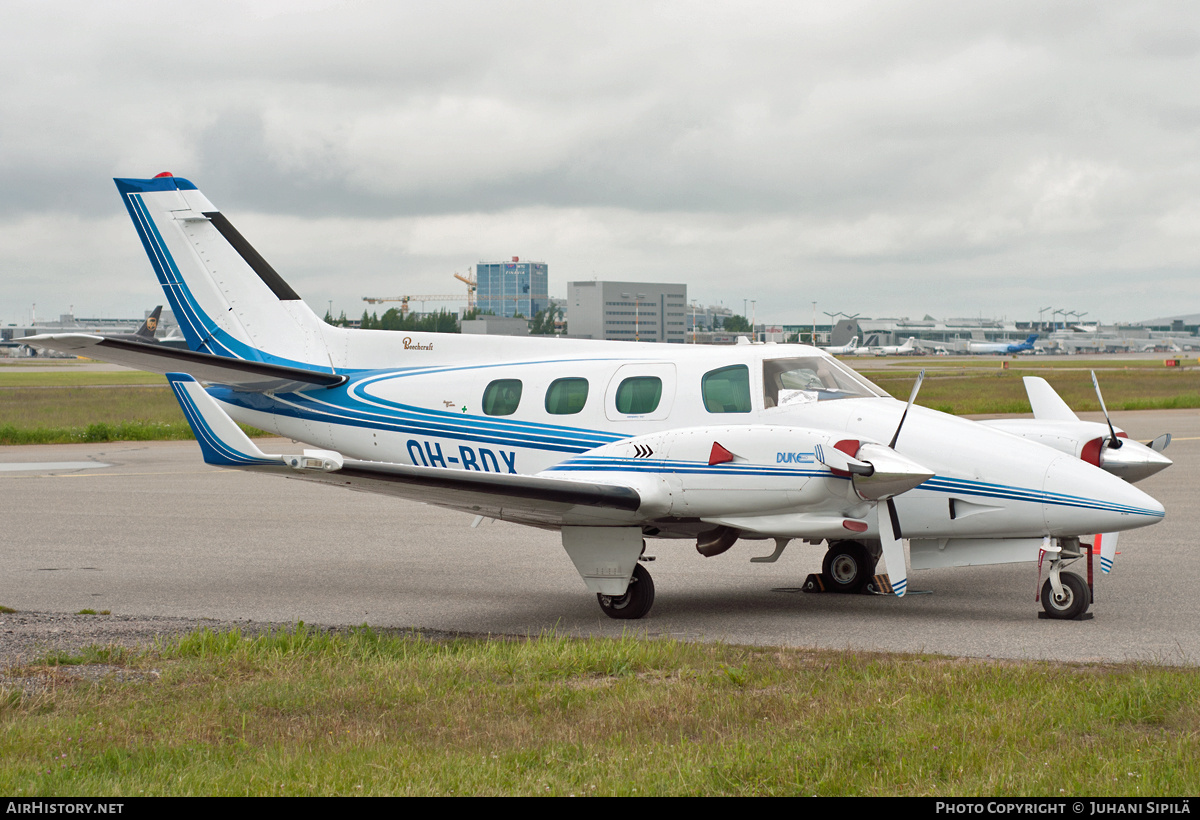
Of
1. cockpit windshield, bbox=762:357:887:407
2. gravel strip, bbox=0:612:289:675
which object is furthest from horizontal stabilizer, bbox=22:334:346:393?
cockpit windshield, bbox=762:357:887:407

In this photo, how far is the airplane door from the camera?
10781mm

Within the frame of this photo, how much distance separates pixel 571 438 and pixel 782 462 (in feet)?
8.00

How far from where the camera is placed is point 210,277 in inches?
540

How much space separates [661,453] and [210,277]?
22.8 ft

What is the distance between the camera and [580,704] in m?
7.25

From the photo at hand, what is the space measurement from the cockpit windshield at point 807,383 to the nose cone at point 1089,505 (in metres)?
1.96

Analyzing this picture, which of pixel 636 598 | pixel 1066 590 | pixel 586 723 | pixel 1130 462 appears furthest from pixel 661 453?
pixel 1130 462

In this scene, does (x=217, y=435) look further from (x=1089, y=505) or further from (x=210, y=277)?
(x=1089, y=505)

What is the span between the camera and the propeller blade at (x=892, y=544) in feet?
31.6

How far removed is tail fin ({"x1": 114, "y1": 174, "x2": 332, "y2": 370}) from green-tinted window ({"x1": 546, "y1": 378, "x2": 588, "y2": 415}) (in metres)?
3.78

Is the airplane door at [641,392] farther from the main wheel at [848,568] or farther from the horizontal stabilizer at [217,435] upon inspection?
the horizontal stabilizer at [217,435]

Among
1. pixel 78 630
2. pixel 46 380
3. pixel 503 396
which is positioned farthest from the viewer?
pixel 46 380

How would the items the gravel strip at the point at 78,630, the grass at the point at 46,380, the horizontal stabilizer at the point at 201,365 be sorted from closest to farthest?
1. the gravel strip at the point at 78,630
2. the horizontal stabilizer at the point at 201,365
3. the grass at the point at 46,380

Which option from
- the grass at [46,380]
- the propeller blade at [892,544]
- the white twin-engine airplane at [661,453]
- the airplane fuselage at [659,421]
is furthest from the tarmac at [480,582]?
the grass at [46,380]
